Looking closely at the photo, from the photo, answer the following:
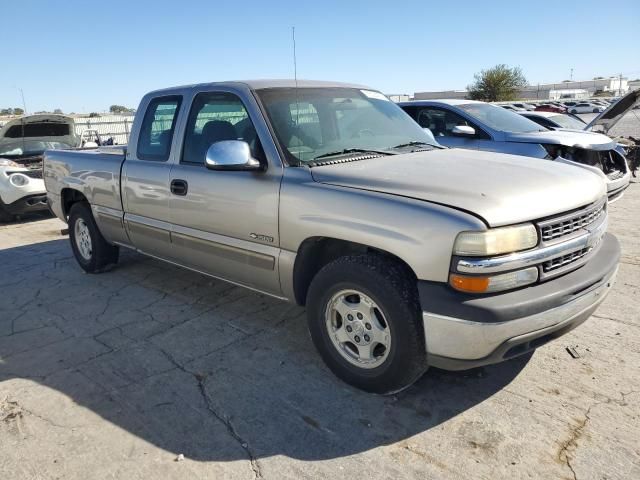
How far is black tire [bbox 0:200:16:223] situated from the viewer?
346 inches

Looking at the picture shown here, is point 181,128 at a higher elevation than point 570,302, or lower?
higher

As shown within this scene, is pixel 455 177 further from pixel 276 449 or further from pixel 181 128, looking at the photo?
pixel 181 128

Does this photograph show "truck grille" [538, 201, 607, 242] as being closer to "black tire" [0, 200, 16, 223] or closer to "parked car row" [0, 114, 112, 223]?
"parked car row" [0, 114, 112, 223]

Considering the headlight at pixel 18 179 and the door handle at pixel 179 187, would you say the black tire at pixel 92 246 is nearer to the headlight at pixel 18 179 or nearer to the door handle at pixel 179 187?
the door handle at pixel 179 187

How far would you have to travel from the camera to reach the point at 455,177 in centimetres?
Result: 304

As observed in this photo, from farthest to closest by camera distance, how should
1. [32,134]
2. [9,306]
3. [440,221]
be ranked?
[32,134] < [9,306] < [440,221]

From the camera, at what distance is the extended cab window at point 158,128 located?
14.4ft

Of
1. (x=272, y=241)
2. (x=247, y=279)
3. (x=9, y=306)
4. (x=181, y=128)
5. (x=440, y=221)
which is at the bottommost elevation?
(x=9, y=306)

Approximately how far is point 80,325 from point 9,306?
105 centimetres

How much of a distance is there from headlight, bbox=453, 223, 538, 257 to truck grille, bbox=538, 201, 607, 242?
0.55ft

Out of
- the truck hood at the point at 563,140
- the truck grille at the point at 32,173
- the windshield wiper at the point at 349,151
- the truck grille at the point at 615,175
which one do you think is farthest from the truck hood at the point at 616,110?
the truck grille at the point at 32,173

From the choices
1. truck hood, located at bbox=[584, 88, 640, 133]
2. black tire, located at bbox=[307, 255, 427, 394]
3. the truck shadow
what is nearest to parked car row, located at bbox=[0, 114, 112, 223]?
the truck shadow

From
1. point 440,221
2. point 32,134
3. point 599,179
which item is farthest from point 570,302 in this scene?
point 32,134

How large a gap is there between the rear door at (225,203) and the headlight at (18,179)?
19.0ft
